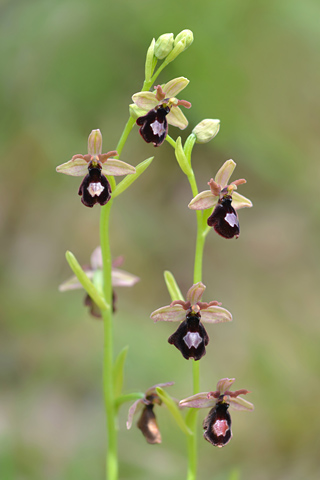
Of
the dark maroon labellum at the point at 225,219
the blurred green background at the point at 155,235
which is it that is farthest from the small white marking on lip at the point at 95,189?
the blurred green background at the point at 155,235

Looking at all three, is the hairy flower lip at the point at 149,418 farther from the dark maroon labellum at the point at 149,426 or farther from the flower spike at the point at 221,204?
the flower spike at the point at 221,204

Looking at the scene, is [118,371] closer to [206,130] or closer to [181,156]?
[181,156]

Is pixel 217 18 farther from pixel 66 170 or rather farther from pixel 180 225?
A: pixel 66 170

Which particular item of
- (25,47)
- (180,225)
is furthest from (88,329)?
(25,47)

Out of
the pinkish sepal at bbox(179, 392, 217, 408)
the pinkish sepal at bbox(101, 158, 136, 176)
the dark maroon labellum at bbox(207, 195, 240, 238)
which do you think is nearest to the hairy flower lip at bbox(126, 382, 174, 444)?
the pinkish sepal at bbox(179, 392, 217, 408)

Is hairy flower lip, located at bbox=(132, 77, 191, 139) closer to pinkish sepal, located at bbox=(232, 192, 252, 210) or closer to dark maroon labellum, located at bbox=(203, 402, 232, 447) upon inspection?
pinkish sepal, located at bbox=(232, 192, 252, 210)
